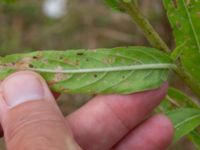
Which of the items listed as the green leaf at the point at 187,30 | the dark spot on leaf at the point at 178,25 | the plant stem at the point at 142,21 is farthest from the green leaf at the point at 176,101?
the plant stem at the point at 142,21

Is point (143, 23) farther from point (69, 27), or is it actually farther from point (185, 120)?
point (69, 27)

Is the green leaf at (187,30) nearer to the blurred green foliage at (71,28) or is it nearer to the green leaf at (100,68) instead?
the green leaf at (100,68)

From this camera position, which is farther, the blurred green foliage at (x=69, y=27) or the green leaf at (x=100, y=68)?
the blurred green foliage at (x=69, y=27)

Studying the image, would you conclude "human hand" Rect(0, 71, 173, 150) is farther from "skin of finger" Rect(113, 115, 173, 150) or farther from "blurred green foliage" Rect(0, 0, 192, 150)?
"blurred green foliage" Rect(0, 0, 192, 150)

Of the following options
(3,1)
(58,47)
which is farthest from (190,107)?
(58,47)

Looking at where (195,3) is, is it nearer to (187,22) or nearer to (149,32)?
(187,22)

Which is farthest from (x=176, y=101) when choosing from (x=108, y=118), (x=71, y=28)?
(x=71, y=28)
